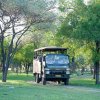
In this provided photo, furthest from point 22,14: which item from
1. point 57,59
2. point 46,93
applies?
point 46,93

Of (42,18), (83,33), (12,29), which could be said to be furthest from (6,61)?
(83,33)

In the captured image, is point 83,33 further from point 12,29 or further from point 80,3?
point 12,29

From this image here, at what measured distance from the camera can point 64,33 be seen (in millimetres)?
34938

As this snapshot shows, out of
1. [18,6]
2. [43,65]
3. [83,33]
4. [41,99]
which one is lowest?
[41,99]

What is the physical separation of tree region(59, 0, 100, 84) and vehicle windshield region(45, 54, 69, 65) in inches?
105

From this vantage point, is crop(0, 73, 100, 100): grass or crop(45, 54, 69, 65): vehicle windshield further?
crop(45, 54, 69, 65): vehicle windshield

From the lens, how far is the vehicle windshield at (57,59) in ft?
101

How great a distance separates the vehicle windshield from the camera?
3081 centimetres

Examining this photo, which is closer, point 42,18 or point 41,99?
point 41,99

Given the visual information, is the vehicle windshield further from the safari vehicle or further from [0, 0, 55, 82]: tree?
[0, 0, 55, 82]: tree

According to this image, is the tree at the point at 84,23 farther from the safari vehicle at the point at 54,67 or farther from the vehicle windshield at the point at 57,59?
the safari vehicle at the point at 54,67

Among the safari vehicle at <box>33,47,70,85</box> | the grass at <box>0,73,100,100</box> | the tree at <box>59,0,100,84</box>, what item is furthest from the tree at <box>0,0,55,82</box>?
the grass at <box>0,73,100,100</box>

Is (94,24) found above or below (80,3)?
below

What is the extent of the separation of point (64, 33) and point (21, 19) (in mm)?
4360
